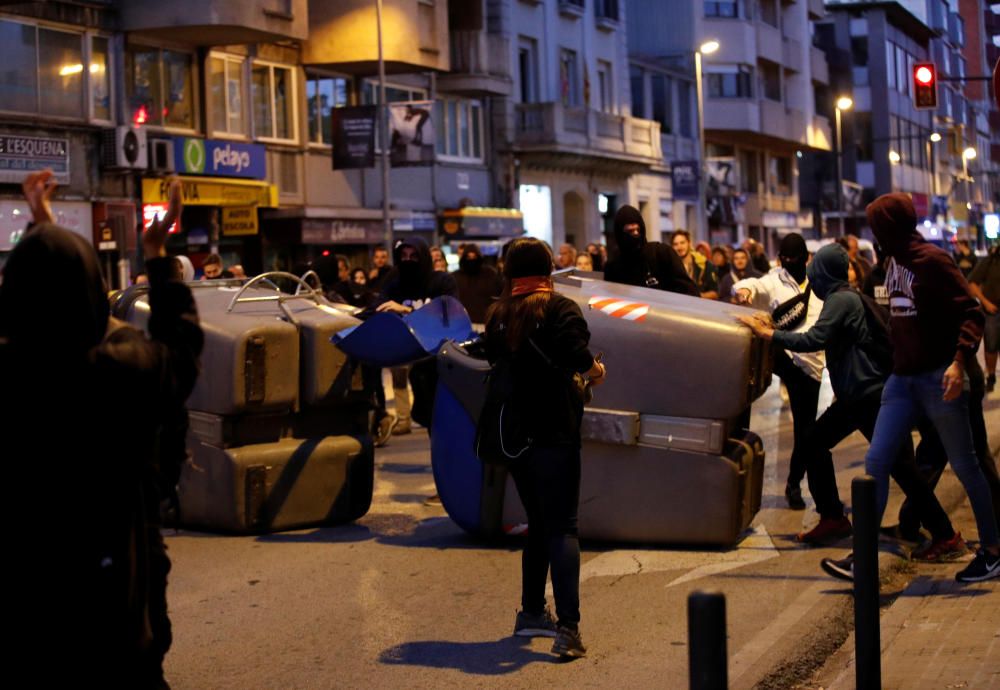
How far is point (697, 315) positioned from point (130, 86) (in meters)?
19.9

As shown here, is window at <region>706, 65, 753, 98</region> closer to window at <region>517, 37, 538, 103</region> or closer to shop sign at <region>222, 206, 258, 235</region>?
window at <region>517, 37, 538, 103</region>

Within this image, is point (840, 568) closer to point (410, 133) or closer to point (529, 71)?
point (410, 133)

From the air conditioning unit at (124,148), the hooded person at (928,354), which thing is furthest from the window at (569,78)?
the hooded person at (928,354)

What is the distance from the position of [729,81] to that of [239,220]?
29455 millimetres

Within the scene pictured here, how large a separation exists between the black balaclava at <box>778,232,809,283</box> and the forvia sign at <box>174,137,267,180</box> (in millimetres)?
17530

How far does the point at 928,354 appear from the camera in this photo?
766cm

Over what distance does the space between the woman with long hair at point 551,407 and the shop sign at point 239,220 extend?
22.8 metres

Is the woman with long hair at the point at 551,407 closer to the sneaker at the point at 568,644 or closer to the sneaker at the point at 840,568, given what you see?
the sneaker at the point at 568,644

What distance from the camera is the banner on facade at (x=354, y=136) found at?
30.4m

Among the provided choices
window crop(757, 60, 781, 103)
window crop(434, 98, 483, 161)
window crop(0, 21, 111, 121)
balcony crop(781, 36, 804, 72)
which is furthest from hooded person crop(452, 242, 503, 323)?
balcony crop(781, 36, 804, 72)

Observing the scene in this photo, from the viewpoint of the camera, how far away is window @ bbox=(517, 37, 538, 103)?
132 ft

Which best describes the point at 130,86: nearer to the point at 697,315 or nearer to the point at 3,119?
the point at 3,119

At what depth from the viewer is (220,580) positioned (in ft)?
27.5

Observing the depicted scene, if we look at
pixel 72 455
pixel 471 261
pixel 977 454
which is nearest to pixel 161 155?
pixel 471 261
